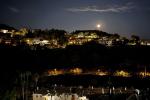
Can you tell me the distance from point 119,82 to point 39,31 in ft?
280

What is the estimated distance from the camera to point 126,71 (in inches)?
2227

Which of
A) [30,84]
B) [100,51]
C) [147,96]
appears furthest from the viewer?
[100,51]

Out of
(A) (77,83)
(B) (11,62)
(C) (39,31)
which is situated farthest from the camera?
(C) (39,31)

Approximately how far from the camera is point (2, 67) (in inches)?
1971

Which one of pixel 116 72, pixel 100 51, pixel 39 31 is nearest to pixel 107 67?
pixel 116 72

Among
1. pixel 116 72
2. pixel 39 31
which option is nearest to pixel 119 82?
pixel 116 72

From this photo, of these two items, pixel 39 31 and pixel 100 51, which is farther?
pixel 39 31

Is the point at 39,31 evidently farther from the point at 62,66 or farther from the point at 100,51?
the point at 62,66

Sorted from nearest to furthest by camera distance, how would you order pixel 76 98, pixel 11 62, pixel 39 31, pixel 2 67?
pixel 76 98, pixel 2 67, pixel 11 62, pixel 39 31

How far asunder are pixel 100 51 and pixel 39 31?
57566 mm

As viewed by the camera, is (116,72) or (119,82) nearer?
(119,82)

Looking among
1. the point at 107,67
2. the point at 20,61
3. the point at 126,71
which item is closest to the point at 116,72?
the point at 126,71

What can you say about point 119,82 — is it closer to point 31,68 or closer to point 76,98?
point 31,68

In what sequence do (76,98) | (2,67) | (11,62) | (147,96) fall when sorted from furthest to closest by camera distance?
(11,62) → (2,67) → (147,96) → (76,98)
